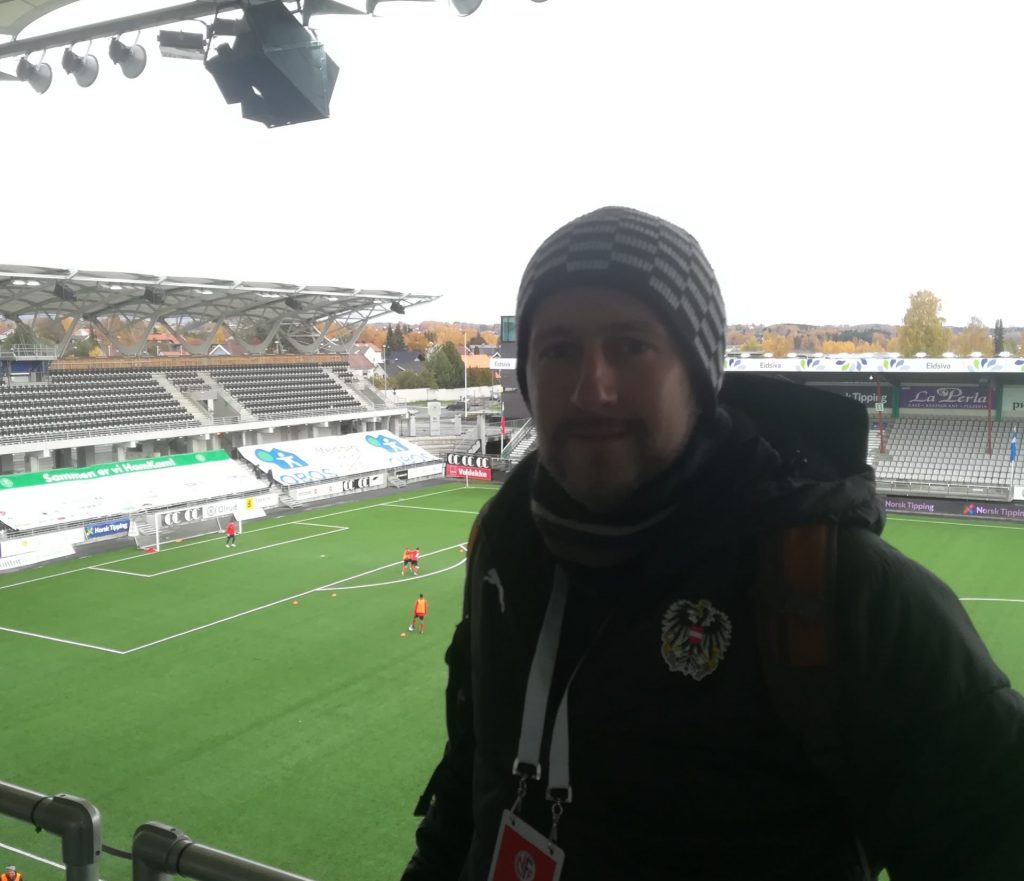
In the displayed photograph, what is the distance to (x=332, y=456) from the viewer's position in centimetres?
3338

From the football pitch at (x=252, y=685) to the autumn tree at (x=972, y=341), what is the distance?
21457 millimetres

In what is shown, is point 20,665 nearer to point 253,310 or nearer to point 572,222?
point 572,222

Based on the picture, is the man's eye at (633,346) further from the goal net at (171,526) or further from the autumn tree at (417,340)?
the autumn tree at (417,340)

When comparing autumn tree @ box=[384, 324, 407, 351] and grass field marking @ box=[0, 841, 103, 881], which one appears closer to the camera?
grass field marking @ box=[0, 841, 103, 881]

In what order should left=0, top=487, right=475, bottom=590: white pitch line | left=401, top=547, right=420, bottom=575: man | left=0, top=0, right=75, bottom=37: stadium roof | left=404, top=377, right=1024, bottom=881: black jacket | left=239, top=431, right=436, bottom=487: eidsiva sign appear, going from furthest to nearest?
1. left=239, top=431, right=436, bottom=487: eidsiva sign
2. left=401, top=547, right=420, bottom=575: man
3. left=0, top=487, right=475, bottom=590: white pitch line
4. left=0, top=0, right=75, bottom=37: stadium roof
5. left=404, top=377, right=1024, bottom=881: black jacket

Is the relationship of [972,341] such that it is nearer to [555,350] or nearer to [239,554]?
[239,554]

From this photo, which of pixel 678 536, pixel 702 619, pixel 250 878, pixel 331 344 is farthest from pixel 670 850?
pixel 331 344

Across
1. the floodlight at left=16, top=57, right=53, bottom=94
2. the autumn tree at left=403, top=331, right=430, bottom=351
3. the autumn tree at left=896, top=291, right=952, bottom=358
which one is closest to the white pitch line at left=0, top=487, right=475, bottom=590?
the autumn tree at left=403, top=331, right=430, bottom=351

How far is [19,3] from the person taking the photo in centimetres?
730

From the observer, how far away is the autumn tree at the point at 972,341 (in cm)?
4044

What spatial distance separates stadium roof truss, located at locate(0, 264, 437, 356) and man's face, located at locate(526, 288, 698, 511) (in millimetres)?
28441

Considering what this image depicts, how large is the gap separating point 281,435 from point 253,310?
19.2ft

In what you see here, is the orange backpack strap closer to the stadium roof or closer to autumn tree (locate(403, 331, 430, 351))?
the stadium roof

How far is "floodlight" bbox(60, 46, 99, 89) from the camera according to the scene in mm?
8164
